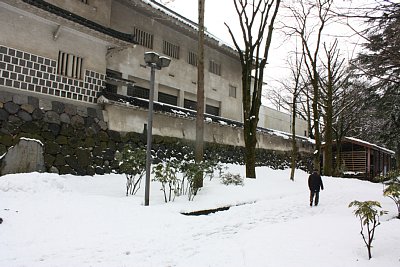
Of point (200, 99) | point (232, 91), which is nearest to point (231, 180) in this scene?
point (200, 99)

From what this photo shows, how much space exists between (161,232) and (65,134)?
6967mm

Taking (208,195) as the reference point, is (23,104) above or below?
above

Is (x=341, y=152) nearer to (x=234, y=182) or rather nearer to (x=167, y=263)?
(x=234, y=182)

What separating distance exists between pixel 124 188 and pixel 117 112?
386cm

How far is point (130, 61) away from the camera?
17359mm

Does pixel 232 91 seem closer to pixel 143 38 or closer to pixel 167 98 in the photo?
pixel 167 98

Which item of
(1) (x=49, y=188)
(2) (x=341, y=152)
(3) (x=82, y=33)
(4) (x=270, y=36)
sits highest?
(4) (x=270, y=36)

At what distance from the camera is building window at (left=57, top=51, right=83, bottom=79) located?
12.8m

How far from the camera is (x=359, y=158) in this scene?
31125 mm

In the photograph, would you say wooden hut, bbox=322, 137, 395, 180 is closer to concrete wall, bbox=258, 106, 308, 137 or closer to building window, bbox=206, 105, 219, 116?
concrete wall, bbox=258, 106, 308, 137

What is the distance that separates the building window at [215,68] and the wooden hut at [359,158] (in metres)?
12.7

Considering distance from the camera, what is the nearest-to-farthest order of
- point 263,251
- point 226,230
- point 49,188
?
point 263,251 < point 226,230 < point 49,188

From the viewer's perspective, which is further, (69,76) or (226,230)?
(69,76)

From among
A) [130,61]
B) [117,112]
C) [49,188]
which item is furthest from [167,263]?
[130,61]
